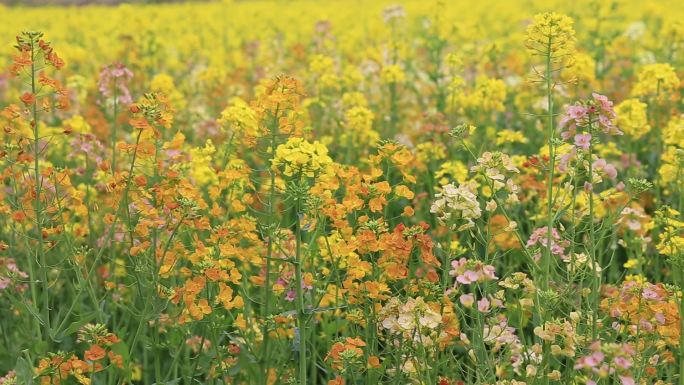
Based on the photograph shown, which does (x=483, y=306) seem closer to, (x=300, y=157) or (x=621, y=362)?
(x=621, y=362)

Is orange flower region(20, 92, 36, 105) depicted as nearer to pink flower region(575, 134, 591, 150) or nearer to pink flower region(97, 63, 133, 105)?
pink flower region(97, 63, 133, 105)

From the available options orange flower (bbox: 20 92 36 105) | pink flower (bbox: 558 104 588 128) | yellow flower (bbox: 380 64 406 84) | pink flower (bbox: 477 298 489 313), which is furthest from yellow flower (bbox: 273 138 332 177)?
yellow flower (bbox: 380 64 406 84)

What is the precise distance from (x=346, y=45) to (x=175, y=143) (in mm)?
5500

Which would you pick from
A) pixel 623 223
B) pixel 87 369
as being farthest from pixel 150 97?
pixel 623 223

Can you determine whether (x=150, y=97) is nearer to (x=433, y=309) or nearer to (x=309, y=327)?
(x=309, y=327)

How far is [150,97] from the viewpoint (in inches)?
112

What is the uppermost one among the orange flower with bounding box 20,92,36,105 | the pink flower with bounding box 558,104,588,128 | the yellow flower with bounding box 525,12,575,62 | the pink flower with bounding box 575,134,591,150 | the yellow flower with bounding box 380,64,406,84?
the yellow flower with bounding box 525,12,575,62

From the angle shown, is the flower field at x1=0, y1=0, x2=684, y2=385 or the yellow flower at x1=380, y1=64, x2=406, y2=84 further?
the yellow flower at x1=380, y1=64, x2=406, y2=84

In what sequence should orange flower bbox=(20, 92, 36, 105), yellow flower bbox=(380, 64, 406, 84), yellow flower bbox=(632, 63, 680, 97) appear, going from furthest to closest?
1. yellow flower bbox=(380, 64, 406, 84)
2. yellow flower bbox=(632, 63, 680, 97)
3. orange flower bbox=(20, 92, 36, 105)

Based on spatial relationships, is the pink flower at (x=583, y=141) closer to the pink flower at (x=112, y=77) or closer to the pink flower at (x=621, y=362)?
the pink flower at (x=621, y=362)

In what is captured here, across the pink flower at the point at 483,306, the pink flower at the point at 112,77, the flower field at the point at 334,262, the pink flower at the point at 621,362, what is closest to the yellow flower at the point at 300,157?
the flower field at the point at 334,262

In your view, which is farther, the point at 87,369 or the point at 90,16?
the point at 90,16

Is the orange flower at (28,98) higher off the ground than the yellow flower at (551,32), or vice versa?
the yellow flower at (551,32)

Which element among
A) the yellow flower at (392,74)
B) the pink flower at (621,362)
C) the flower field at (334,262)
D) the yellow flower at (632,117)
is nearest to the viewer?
the pink flower at (621,362)
